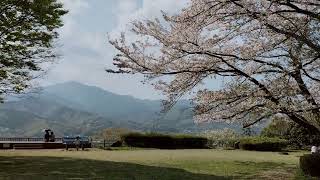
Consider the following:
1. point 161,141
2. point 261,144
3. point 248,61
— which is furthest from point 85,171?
point 261,144

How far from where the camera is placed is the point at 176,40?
49.3 ft

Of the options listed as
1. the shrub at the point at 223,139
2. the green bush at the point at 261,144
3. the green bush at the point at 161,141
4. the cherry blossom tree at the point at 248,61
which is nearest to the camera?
the cherry blossom tree at the point at 248,61

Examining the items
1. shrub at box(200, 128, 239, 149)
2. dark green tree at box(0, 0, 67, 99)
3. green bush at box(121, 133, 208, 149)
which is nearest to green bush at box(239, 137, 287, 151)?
shrub at box(200, 128, 239, 149)

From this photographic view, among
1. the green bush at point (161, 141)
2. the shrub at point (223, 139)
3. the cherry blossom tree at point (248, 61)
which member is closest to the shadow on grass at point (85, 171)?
the cherry blossom tree at point (248, 61)

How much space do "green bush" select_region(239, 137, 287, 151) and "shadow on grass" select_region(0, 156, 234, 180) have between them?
2190 cm

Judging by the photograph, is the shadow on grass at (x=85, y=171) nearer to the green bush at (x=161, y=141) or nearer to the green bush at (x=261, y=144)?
the green bush at (x=161, y=141)

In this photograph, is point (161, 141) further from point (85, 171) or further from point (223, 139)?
point (85, 171)

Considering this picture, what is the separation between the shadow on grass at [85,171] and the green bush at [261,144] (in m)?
21.9

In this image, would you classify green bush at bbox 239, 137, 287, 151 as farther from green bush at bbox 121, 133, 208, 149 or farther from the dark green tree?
the dark green tree

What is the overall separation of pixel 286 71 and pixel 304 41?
1.47m

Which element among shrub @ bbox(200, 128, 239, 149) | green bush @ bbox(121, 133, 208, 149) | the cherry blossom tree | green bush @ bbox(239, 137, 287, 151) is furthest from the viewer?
shrub @ bbox(200, 128, 239, 149)

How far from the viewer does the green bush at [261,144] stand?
40.6 m

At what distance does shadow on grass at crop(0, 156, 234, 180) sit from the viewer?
1633 centimetres

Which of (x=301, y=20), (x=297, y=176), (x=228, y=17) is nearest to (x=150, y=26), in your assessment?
(x=228, y=17)
